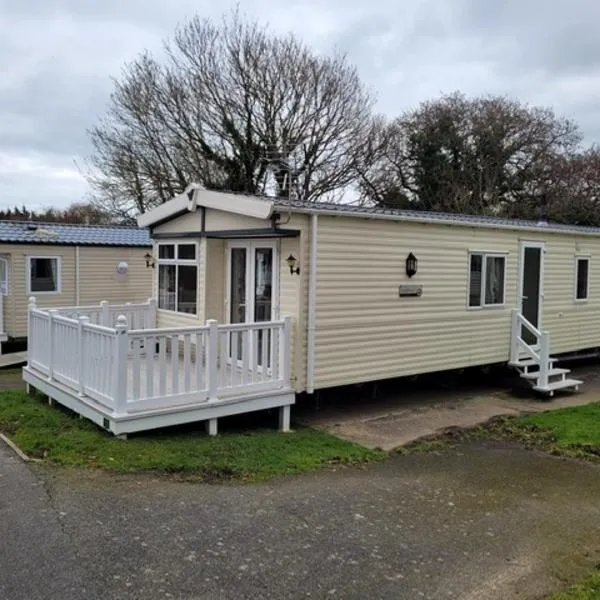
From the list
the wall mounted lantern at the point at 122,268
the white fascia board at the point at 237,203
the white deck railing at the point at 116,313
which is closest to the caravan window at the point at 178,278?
the white deck railing at the point at 116,313

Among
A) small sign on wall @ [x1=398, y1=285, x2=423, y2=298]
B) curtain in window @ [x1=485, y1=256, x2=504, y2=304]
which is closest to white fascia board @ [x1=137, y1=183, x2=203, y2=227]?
small sign on wall @ [x1=398, y1=285, x2=423, y2=298]

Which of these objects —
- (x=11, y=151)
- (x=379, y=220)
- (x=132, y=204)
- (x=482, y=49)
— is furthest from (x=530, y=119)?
(x=11, y=151)

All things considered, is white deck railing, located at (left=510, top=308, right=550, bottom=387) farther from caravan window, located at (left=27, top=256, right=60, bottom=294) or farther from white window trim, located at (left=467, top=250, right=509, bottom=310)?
caravan window, located at (left=27, top=256, right=60, bottom=294)

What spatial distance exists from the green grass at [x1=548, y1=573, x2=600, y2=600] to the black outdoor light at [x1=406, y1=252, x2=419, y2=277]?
16.8 ft

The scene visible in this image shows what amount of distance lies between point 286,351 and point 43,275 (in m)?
9.71

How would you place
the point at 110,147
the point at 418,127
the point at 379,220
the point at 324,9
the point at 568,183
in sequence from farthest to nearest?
the point at 418,127 → the point at 568,183 → the point at 110,147 → the point at 324,9 → the point at 379,220

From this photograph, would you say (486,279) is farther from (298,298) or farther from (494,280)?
(298,298)

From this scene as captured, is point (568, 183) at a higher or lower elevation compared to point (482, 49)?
lower

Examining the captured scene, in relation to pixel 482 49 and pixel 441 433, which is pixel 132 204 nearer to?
pixel 482 49

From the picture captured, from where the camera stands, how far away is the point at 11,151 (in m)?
23.5

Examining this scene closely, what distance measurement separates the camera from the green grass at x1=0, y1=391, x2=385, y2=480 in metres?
5.55

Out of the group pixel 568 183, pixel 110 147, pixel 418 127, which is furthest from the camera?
pixel 418 127

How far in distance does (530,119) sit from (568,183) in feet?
10.4

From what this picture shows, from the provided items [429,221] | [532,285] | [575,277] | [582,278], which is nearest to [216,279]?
[429,221]
